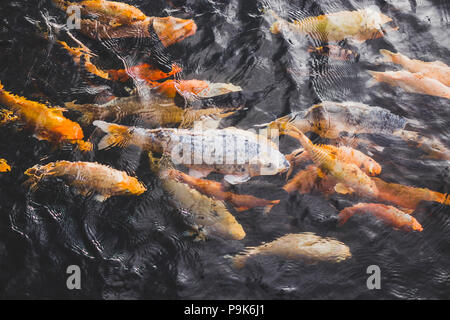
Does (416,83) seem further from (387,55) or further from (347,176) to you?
(347,176)

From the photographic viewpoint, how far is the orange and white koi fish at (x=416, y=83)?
14.4ft

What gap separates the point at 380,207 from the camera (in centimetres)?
359

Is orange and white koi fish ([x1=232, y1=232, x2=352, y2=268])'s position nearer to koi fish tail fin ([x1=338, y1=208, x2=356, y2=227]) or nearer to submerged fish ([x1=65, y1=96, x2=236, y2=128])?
koi fish tail fin ([x1=338, y1=208, x2=356, y2=227])

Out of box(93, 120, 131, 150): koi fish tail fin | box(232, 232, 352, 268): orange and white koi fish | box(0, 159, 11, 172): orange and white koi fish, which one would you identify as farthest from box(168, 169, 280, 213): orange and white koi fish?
box(0, 159, 11, 172): orange and white koi fish

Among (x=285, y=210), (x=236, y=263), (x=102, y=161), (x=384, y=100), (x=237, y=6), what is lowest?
(x=236, y=263)

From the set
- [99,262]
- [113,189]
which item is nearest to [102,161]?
[113,189]

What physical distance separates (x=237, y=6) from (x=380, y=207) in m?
3.08

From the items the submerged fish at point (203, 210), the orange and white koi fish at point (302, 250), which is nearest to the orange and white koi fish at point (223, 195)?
the submerged fish at point (203, 210)

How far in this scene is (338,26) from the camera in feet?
15.7

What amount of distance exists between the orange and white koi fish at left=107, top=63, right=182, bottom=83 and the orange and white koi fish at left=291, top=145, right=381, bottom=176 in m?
1.70

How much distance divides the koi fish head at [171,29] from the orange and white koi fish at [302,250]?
8.68ft

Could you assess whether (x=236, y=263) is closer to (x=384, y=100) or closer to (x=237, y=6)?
(x=384, y=100)

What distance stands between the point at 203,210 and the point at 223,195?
25cm

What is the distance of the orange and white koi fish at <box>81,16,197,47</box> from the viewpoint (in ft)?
15.5
